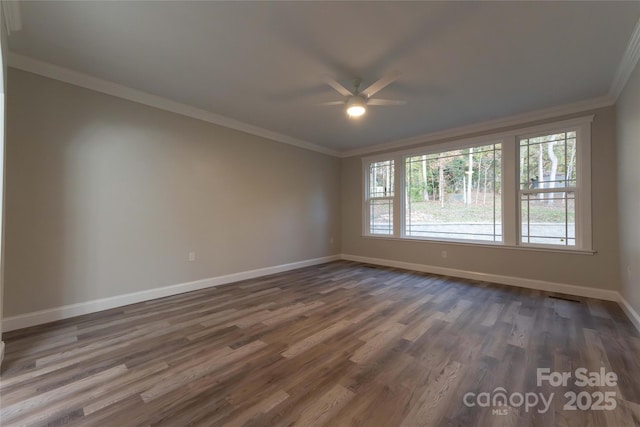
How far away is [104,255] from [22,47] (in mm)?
2077

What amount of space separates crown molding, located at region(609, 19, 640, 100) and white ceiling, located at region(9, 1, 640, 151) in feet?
0.17

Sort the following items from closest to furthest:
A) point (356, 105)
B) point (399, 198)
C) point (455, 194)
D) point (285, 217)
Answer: point (356, 105) → point (455, 194) → point (285, 217) → point (399, 198)

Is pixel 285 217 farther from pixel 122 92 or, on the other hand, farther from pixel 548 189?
pixel 548 189

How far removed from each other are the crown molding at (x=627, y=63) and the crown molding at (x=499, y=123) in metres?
0.23

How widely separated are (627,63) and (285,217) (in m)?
4.61

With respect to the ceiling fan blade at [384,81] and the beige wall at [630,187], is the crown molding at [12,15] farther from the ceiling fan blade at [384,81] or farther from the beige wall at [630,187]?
the beige wall at [630,187]

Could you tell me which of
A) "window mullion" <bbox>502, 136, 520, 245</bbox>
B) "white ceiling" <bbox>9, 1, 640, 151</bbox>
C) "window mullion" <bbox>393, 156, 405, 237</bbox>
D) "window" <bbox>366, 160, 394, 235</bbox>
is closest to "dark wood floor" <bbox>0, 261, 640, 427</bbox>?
"window mullion" <bbox>502, 136, 520, 245</bbox>

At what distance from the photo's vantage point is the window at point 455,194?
4285 millimetres

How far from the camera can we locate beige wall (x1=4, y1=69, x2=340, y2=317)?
2.55 metres

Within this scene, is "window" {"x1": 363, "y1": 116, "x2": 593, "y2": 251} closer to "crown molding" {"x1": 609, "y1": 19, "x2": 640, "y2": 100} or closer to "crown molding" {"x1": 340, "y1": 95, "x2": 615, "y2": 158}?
"crown molding" {"x1": 340, "y1": 95, "x2": 615, "y2": 158}

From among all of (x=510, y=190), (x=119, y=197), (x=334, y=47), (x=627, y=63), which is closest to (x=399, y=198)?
(x=510, y=190)

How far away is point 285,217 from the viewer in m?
4.97

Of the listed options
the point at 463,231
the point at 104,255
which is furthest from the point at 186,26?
the point at 463,231

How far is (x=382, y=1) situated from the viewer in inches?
71.2
